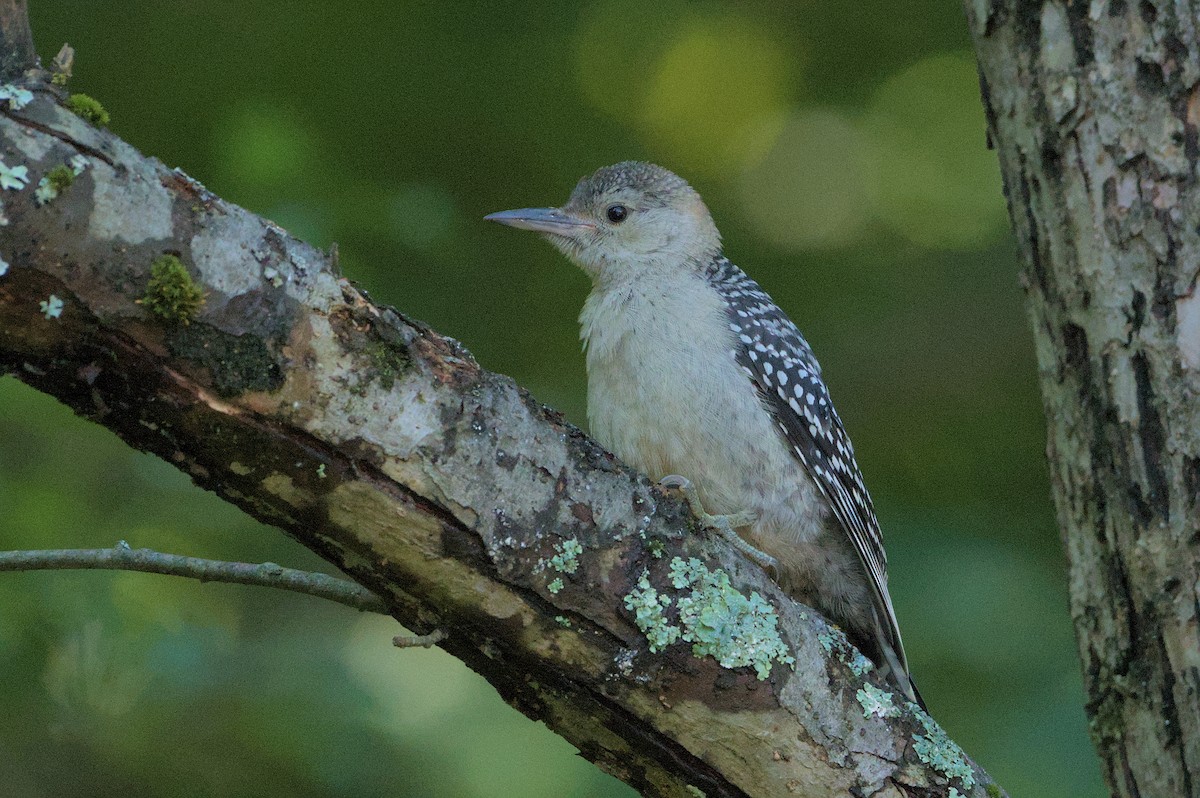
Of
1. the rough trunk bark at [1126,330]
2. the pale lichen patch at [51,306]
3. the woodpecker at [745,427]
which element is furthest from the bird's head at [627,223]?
the pale lichen patch at [51,306]

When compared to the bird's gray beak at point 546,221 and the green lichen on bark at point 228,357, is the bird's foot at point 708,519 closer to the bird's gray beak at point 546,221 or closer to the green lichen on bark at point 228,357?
the green lichen on bark at point 228,357

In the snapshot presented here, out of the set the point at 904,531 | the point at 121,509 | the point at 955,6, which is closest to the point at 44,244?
the point at 121,509

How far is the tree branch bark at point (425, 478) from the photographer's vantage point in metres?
1.95

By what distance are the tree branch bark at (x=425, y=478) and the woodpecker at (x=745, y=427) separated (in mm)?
1178

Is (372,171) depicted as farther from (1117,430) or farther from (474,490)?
(1117,430)

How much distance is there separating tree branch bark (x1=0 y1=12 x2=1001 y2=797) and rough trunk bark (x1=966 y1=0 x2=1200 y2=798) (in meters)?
0.56

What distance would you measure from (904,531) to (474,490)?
10.2ft

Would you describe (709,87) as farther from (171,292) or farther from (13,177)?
(13,177)

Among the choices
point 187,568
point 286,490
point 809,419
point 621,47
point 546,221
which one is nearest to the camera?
point 286,490

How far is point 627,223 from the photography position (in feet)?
16.0

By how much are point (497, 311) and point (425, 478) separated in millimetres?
3119

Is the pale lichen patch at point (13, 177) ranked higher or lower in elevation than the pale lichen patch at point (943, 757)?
lower

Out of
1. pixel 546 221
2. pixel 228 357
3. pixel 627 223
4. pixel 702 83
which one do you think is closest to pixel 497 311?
pixel 546 221

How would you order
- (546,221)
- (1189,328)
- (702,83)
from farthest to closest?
1. (702,83)
2. (546,221)
3. (1189,328)
